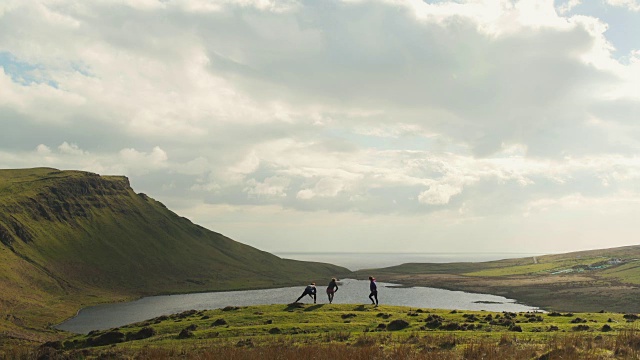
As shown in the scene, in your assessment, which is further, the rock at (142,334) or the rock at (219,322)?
the rock at (219,322)

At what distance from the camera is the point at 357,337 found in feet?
Result: 108

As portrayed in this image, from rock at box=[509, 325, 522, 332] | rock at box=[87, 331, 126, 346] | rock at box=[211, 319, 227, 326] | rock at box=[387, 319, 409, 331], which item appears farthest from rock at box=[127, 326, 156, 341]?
rock at box=[509, 325, 522, 332]

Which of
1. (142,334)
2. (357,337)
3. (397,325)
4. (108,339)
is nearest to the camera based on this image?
(357,337)

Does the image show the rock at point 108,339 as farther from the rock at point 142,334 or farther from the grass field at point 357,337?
the rock at point 142,334

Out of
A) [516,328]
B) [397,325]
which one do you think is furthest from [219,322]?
[516,328]

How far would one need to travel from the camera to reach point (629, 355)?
2206 cm

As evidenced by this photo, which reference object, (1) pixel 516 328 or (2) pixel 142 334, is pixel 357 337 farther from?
(2) pixel 142 334

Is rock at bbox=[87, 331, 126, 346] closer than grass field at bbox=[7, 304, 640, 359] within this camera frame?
No

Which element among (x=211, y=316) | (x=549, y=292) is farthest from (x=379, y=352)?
(x=549, y=292)

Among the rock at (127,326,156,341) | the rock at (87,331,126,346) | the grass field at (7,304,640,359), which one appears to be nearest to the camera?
the grass field at (7,304,640,359)

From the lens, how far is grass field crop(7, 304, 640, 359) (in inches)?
931

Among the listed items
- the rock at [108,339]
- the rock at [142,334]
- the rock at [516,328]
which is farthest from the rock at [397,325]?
the rock at [108,339]

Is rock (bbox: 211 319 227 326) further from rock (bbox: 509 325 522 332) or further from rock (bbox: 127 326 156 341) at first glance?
rock (bbox: 509 325 522 332)

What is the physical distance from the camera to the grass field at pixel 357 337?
2364 centimetres
